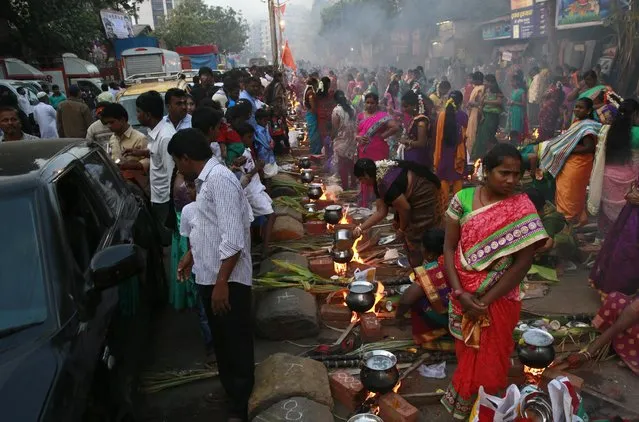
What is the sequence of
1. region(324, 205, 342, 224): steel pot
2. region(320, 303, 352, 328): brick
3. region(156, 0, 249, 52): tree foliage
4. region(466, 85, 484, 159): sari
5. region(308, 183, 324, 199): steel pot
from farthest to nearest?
region(156, 0, 249, 52): tree foliage, region(466, 85, 484, 159): sari, region(308, 183, 324, 199): steel pot, region(324, 205, 342, 224): steel pot, region(320, 303, 352, 328): brick

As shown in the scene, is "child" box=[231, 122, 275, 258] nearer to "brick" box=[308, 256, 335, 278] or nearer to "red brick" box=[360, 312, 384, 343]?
"brick" box=[308, 256, 335, 278]

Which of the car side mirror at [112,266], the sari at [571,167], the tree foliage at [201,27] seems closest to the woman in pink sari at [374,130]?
the sari at [571,167]

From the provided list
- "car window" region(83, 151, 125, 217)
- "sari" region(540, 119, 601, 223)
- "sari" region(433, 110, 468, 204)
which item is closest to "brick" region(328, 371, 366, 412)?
"car window" region(83, 151, 125, 217)

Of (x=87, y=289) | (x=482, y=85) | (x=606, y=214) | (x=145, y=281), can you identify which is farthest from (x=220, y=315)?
(x=482, y=85)

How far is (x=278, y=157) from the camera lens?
11.8 meters

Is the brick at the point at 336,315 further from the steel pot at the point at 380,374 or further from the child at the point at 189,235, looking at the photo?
the steel pot at the point at 380,374

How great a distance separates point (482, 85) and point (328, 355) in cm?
995

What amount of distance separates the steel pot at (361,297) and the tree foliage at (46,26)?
72.2 feet

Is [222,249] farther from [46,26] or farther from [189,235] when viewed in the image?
[46,26]

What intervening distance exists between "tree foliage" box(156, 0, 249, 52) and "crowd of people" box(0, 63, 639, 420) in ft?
153

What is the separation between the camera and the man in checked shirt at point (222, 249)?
2.98 m

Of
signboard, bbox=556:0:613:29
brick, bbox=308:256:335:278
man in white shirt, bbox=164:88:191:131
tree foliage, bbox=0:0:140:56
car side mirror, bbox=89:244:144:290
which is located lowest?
brick, bbox=308:256:335:278

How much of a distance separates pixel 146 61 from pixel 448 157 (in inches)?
822

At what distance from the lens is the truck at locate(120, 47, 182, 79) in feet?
79.1
